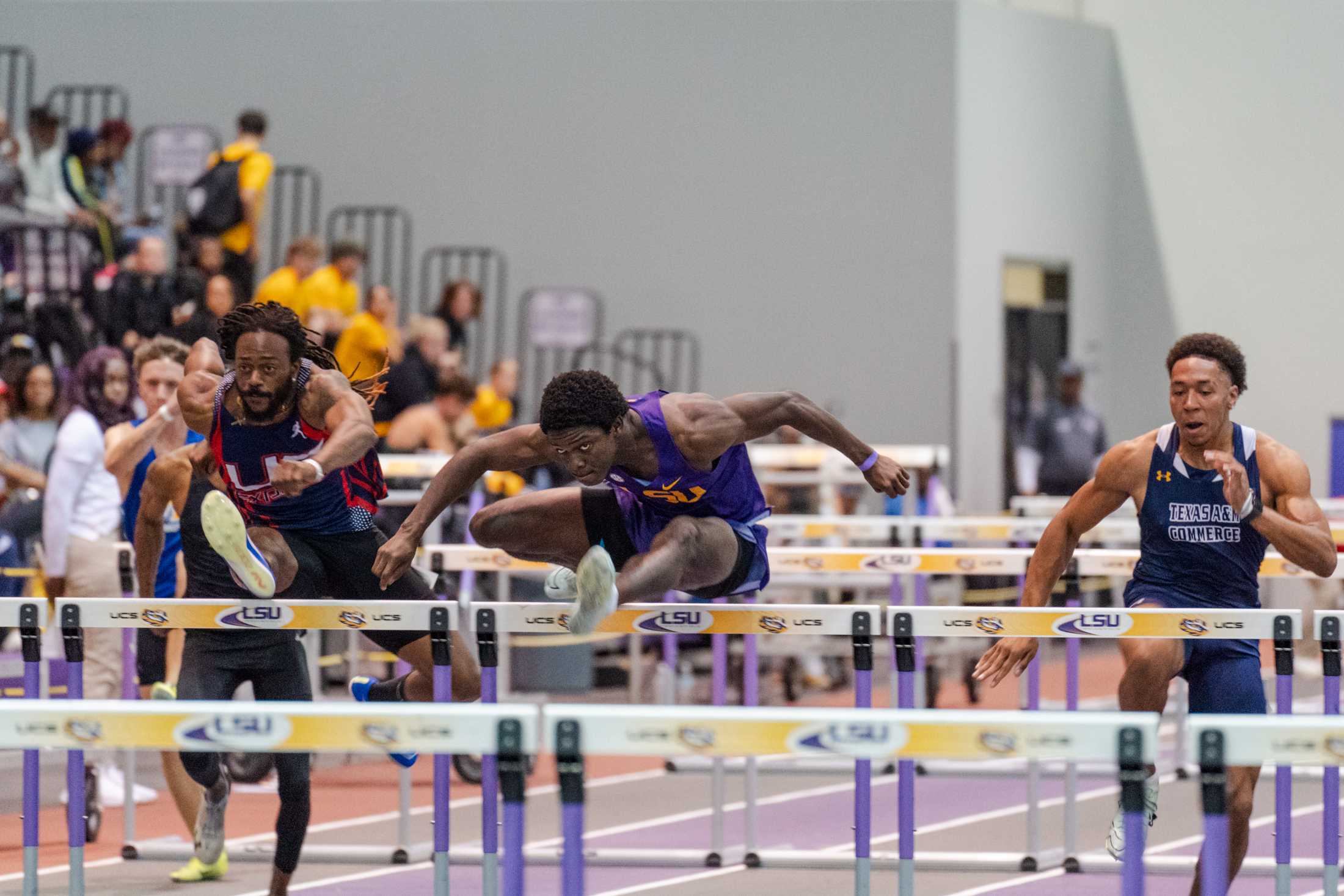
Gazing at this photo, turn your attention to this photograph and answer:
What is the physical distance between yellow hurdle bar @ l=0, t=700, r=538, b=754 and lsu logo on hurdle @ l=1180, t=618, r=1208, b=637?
8.16ft

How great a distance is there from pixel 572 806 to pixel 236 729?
831 mm

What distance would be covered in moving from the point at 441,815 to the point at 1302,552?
286cm

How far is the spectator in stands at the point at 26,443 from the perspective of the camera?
11766 millimetres

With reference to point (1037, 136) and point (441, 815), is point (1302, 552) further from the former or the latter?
point (1037, 136)

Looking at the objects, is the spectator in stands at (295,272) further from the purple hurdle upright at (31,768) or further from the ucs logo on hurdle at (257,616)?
the ucs logo on hurdle at (257,616)

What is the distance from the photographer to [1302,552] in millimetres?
6246

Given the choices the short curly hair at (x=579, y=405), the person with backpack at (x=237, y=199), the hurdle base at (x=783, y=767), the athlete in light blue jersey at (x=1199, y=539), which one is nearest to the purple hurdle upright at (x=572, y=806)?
the short curly hair at (x=579, y=405)

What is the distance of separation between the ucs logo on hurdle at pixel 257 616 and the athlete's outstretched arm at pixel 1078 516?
229cm

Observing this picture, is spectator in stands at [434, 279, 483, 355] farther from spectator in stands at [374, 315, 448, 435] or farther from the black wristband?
the black wristband

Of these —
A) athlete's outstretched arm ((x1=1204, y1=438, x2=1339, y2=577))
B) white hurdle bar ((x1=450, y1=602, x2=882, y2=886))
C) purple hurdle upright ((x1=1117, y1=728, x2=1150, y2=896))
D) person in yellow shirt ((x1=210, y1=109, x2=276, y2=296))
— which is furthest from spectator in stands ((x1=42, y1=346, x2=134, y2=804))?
purple hurdle upright ((x1=1117, y1=728, x2=1150, y2=896))

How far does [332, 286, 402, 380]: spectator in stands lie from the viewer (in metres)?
14.5

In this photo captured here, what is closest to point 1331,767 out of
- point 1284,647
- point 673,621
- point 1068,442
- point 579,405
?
point 1284,647

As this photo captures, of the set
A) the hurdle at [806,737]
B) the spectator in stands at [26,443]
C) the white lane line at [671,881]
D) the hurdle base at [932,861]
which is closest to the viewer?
the hurdle at [806,737]

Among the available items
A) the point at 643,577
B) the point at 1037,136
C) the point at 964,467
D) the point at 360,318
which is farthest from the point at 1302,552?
the point at 1037,136
